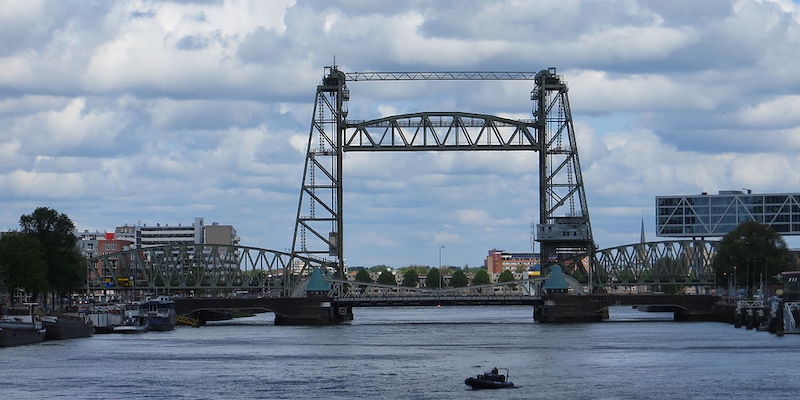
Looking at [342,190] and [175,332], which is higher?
[342,190]

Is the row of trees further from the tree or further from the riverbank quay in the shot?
the riverbank quay

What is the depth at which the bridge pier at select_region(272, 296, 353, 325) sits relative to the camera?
165 m

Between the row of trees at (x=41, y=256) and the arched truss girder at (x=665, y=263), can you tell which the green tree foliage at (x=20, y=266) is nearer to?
the row of trees at (x=41, y=256)

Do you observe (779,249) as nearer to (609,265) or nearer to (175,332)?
(609,265)

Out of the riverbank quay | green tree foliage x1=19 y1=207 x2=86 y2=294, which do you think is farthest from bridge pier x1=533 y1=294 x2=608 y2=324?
green tree foliage x1=19 y1=207 x2=86 y2=294

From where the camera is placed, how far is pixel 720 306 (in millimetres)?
167125

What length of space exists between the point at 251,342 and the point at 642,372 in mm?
45045

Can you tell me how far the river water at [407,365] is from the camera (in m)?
79.9

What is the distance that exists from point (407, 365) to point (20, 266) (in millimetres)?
56020

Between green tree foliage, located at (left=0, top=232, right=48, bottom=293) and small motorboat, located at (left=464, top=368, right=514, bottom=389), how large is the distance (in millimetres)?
69810

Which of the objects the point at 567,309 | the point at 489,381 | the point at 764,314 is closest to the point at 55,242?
the point at 567,309

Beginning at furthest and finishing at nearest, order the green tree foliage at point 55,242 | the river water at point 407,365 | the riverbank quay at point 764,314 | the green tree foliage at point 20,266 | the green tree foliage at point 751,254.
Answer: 1. the green tree foliage at point 751,254
2. the green tree foliage at point 55,242
3. the green tree foliage at point 20,266
4. the riverbank quay at point 764,314
5. the river water at point 407,365

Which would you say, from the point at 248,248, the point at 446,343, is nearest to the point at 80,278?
the point at 248,248

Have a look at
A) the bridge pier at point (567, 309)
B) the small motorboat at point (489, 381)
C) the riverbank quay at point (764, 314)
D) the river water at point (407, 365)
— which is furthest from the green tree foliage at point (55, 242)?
the small motorboat at point (489, 381)
